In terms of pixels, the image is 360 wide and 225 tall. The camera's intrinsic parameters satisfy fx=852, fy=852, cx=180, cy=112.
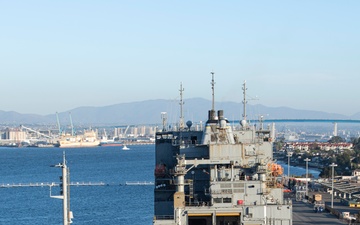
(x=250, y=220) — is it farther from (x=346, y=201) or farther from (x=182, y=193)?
(x=346, y=201)

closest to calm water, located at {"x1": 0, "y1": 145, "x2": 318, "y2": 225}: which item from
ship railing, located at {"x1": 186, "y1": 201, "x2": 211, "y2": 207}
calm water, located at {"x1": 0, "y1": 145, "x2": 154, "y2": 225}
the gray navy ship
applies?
calm water, located at {"x1": 0, "y1": 145, "x2": 154, "y2": 225}

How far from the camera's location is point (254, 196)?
1148 inches

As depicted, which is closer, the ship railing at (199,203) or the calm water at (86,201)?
the ship railing at (199,203)

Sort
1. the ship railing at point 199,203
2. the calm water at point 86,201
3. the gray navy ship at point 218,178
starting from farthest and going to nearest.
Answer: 1. the calm water at point 86,201
2. the ship railing at point 199,203
3. the gray navy ship at point 218,178

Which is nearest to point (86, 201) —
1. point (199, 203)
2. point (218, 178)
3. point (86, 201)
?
point (86, 201)

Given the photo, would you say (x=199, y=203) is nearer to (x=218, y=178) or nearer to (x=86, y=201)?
(x=218, y=178)

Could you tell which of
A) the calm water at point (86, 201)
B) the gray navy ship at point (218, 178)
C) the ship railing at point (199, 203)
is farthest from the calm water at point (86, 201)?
the ship railing at point (199, 203)

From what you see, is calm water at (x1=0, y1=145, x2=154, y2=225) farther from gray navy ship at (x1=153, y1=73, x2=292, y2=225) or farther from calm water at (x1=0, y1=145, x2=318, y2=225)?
gray navy ship at (x1=153, y1=73, x2=292, y2=225)

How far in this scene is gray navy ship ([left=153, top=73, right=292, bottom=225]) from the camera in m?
28.7

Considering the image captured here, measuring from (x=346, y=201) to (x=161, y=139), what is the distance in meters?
42.4

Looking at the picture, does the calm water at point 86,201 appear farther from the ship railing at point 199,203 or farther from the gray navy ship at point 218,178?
the ship railing at point 199,203

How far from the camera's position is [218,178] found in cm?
2988

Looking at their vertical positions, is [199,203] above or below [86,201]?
above

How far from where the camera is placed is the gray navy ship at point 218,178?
28672 mm
